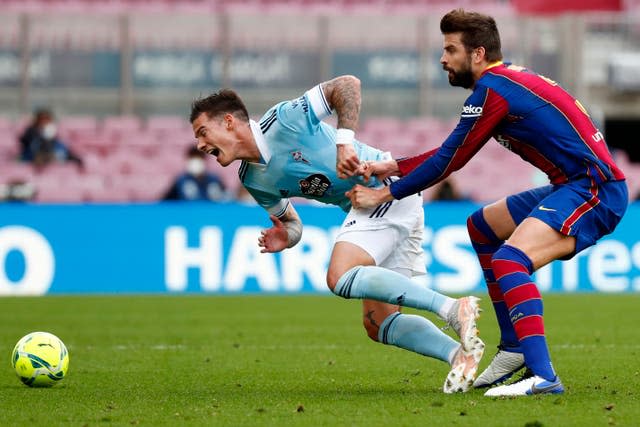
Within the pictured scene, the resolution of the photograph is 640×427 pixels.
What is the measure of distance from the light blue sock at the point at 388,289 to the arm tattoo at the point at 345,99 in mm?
811

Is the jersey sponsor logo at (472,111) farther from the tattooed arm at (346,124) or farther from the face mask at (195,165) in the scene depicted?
the face mask at (195,165)

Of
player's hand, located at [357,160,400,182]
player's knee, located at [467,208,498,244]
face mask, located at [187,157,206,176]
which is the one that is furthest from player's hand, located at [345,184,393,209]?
face mask, located at [187,157,206,176]

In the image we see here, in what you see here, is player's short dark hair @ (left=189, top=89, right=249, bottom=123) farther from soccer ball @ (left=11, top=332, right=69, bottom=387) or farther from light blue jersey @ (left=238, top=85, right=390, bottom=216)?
soccer ball @ (left=11, top=332, right=69, bottom=387)

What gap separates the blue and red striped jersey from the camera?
656cm

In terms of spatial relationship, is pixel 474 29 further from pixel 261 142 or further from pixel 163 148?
pixel 163 148

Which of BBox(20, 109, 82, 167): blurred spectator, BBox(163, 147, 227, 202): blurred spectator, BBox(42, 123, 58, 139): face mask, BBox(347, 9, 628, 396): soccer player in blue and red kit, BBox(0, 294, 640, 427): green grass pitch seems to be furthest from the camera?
BBox(20, 109, 82, 167): blurred spectator

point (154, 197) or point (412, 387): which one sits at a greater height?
point (412, 387)

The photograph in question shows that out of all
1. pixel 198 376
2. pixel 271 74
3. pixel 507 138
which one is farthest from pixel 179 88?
pixel 507 138

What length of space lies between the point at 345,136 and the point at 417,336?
1.23 meters

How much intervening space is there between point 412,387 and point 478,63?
1.95m

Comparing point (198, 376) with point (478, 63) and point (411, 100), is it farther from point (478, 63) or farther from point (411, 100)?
point (411, 100)

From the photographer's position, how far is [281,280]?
16.0m

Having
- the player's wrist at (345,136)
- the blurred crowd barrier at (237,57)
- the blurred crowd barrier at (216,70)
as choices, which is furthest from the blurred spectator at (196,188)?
the player's wrist at (345,136)

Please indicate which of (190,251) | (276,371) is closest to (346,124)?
(276,371)
